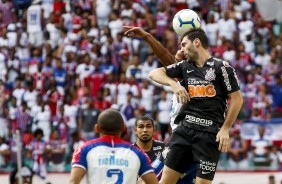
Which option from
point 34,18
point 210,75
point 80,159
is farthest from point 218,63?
point 34,18

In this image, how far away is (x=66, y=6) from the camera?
28328mm

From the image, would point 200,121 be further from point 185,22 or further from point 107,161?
point 107,161

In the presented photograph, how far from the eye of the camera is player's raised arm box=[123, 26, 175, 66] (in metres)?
11.4

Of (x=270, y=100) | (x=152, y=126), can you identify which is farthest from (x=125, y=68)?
(x=152, y=126)

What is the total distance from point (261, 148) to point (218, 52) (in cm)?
408

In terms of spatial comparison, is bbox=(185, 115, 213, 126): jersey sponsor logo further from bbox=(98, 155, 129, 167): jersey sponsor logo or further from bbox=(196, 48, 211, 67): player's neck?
bbox=(98, 155, 129, 167): jersey sponsor logo

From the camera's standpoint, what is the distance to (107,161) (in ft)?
28.8

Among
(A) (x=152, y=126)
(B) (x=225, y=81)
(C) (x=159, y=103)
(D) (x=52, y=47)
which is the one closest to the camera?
(B) (x=225, y=81)

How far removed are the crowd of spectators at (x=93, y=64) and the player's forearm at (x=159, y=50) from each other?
34.4ft

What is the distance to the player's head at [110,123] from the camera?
8.78 m

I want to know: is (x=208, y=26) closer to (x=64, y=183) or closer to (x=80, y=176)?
(x=64, y=183)

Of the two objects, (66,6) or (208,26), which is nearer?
(208,26)

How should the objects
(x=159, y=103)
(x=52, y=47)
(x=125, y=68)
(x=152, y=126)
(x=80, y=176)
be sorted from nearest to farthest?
(x=80, y=176) → (x=152, y=126) → (x=159, y=103) → (x=125, y=68) → (x=52, y=47)

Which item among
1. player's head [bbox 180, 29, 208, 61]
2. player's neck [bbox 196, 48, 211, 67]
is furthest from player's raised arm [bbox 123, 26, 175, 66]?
player's neck [bbox 196, 48, 211, 67]
